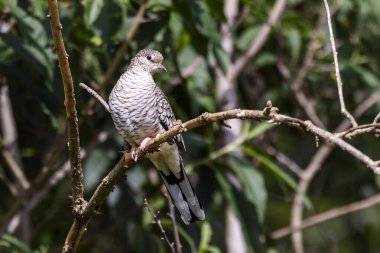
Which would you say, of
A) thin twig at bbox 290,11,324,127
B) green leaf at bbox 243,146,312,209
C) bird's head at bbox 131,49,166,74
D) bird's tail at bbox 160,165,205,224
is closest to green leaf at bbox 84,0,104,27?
bird's head at bbox 131,49,166,74

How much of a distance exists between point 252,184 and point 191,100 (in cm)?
73

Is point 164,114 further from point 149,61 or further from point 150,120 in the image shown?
point 149,61

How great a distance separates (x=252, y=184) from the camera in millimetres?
4977

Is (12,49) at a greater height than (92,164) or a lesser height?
greater

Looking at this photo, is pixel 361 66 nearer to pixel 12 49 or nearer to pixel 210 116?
pixel 12 49

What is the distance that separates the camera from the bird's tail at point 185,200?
4.06 metres

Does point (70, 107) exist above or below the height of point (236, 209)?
below

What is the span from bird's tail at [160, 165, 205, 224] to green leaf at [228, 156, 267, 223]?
845mm

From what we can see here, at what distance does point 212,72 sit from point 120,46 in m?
0.70

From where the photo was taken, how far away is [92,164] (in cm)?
538

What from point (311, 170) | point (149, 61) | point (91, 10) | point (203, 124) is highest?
point (91, 10)

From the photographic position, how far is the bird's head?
166 inches

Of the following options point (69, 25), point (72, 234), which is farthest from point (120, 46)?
point (72, 234)

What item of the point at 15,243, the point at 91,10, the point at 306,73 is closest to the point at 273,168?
the point at 306,73
